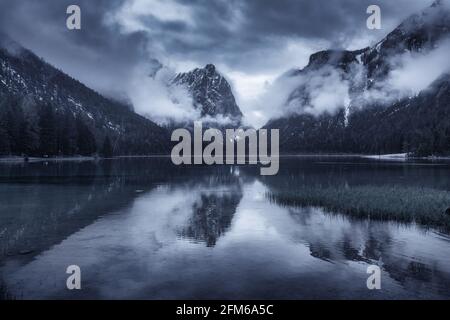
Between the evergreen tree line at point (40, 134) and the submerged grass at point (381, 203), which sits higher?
the evergreen tree line at point (40, 134)

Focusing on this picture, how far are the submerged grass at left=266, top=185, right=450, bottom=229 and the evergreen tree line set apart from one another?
4671 inches

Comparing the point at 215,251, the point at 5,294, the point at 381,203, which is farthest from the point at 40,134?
the point at 5,294

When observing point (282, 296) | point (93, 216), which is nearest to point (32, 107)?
point (93, 216)

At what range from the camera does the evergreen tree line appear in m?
146

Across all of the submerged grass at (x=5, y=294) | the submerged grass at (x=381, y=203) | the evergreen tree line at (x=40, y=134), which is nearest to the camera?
the submerged grass at (x=5, y=294)

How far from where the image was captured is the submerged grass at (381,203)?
33562 mm

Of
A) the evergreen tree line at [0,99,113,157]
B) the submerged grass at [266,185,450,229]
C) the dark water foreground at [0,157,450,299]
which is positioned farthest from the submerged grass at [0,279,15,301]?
the evergreen tree line at [0,99,113,157]

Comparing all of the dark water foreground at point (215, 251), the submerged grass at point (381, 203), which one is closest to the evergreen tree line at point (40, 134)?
the dark water foreground at point (215, 251)

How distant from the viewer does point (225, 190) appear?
59.1 m

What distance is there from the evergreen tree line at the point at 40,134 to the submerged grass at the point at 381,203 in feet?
389

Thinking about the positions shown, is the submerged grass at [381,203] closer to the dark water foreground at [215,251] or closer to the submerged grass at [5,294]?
the dark water foreground at [215,251]

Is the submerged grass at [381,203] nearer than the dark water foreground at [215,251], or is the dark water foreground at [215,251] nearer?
the dark water foreground at [215,251]

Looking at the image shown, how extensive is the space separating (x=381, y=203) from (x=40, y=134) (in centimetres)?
15061

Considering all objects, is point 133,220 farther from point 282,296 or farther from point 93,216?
point 282,296
